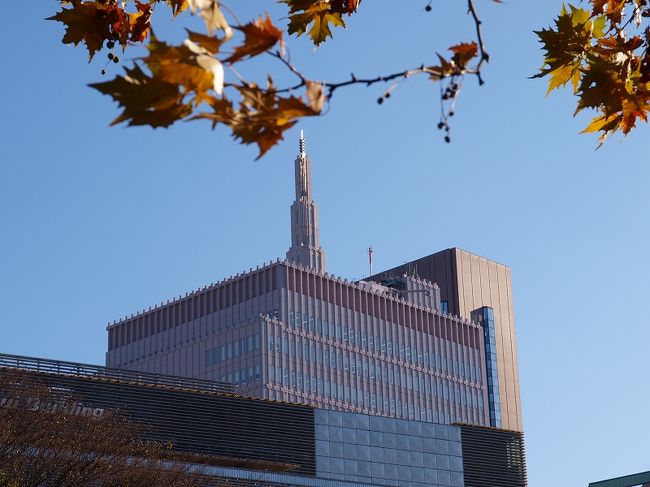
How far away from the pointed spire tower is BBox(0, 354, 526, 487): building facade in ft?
168

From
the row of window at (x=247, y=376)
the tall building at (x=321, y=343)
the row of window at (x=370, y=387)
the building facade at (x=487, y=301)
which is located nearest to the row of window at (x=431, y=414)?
the tall building at (x=321, y=343)

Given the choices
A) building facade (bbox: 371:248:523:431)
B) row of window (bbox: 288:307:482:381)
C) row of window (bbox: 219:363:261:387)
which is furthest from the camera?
building facade (bbox: 371:248:523:431)

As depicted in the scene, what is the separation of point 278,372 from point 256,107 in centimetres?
11358

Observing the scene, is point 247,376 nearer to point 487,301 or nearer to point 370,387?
point 370,387

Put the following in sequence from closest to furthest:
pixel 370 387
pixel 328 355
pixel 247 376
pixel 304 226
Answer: pixel 247 376 → pixel 328 355 → pixel 370 387 → pixel 304 226

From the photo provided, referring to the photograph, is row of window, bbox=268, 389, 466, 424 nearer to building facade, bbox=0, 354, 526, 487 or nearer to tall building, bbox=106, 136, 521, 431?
tall building, bbox=106, 136, 521, 431

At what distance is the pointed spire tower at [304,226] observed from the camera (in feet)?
461

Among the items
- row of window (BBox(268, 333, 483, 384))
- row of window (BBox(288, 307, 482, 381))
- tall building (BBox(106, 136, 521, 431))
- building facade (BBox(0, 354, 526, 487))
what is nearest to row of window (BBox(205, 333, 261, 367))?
tall building (BBox(106, 136, 521, 431))

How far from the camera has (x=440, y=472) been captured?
83.1 m

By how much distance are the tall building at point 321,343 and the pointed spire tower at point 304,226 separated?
0.16 metres

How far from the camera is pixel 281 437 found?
7069 centimetres

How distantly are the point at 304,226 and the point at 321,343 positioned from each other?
25.6 m

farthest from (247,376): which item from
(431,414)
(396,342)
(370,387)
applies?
(431,414)

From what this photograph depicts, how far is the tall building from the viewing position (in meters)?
119
